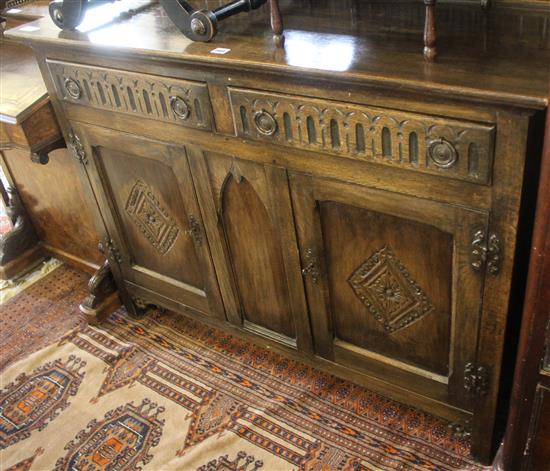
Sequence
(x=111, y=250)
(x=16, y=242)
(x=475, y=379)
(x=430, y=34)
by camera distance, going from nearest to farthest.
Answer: (x=430, y=34) → (x=475, y=379) → (x=111, y=250) → (x=16, y=242)

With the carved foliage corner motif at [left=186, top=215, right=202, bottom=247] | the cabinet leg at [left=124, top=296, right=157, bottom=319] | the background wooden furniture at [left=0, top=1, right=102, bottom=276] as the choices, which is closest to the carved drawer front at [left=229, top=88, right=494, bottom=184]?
the carved foliage corner motif at [left=186, top=215, right=202, bottom=247]

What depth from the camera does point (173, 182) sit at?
5.99 ft

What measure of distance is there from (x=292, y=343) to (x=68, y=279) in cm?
121

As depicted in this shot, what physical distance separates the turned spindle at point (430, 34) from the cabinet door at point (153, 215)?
728 millimetres

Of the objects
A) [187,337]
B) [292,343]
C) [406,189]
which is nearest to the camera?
[406,189]

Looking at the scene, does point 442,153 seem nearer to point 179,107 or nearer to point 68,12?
point 179,107

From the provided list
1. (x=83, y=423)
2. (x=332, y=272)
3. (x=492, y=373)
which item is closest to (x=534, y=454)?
(x=492, y=373)

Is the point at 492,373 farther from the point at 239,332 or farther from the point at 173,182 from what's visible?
the point at 173,182

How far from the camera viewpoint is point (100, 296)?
237cm

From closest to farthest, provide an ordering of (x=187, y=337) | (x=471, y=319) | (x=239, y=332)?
(x=471, y=319), (x=239, y=332), (x=187, y=337)

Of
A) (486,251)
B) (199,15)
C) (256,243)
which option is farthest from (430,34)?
(256,243)

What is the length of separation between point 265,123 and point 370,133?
0.27 metres

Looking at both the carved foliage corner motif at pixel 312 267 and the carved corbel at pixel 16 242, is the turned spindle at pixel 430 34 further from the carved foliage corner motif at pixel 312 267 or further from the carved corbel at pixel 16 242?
the carved corbel at pixel 16 242

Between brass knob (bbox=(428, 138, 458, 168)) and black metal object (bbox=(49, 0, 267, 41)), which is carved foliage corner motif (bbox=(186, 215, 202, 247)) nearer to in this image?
black metal object (bbox=(49, 0, 267, 41))
